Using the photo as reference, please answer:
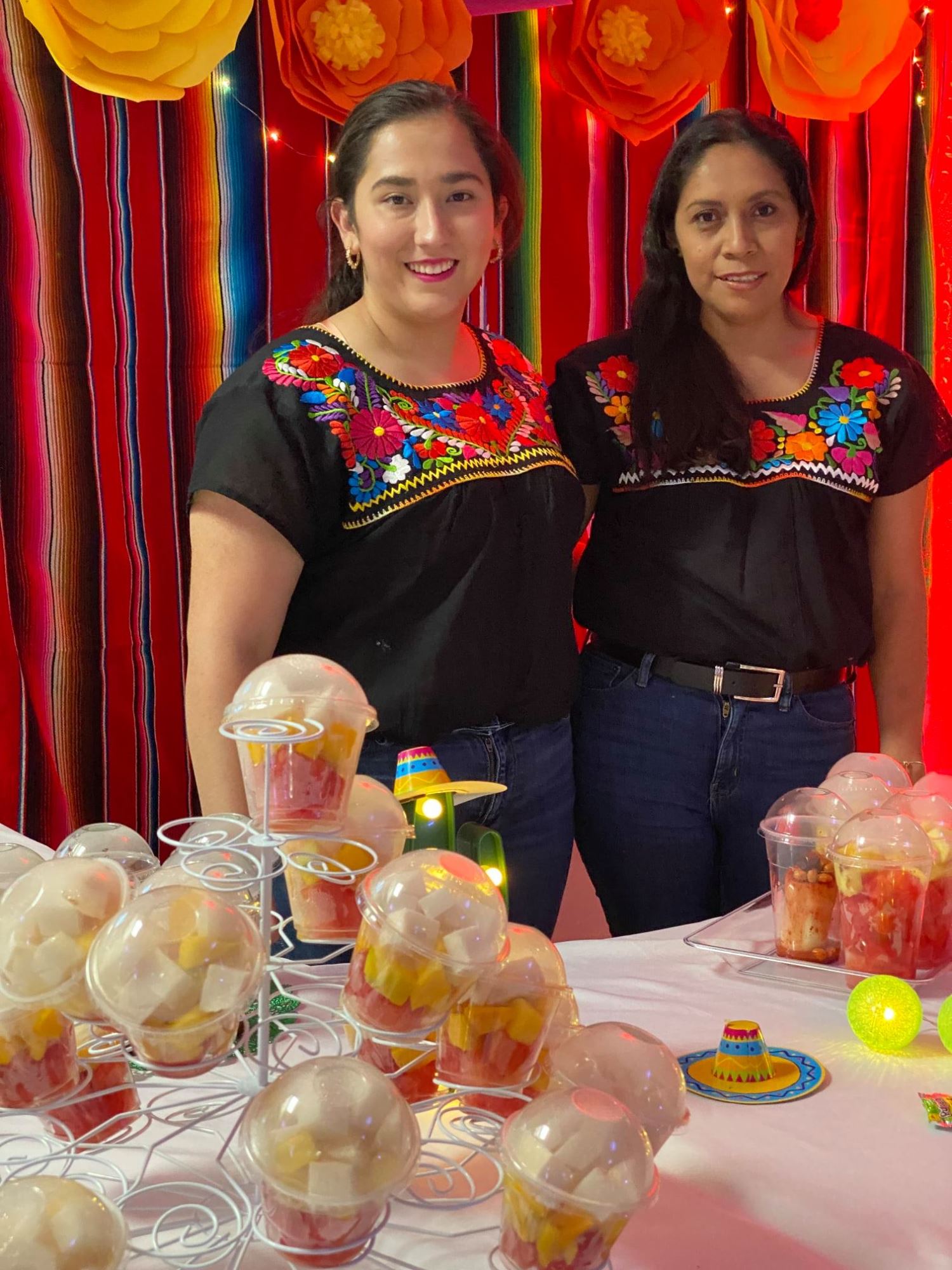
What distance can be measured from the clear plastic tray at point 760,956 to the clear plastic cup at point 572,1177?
0.54 meters

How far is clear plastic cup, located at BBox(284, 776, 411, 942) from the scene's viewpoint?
881mm

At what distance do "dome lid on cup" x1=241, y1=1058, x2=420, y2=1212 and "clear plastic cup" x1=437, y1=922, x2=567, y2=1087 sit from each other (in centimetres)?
11

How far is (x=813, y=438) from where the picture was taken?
1.83 meters

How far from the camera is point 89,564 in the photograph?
6.84ft

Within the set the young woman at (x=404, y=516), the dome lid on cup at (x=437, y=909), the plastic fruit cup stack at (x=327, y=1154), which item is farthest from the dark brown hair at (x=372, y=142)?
the plastic fruit cup stack at (x=327, y=1154)

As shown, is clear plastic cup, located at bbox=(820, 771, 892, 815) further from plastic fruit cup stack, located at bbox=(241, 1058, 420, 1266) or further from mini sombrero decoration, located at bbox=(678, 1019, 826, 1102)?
plastic fruit cup stack, located at bbox=(241, 1058, 420, 1266)

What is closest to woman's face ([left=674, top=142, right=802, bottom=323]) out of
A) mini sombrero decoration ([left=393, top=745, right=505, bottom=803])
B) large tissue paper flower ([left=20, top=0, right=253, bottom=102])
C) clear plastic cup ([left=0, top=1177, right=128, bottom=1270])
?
large tissue paper flower ([left=20, top=0, right=253, bottom=102])

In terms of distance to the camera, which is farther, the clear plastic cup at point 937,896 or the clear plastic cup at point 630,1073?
the clear plastic cup at point 937,896

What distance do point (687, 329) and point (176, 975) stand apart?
146cm

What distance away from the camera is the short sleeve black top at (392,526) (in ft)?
4.98

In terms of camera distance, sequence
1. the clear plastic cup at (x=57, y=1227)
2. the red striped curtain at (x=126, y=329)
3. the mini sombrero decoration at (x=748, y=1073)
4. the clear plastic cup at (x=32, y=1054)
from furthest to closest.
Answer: the red striped curtain at (x=126, y=329) → the mini sombrero decoration at (x=748, y=1073) → the clear plastic cup at (x=32, y=1054) → the clear plastic cup at (x=57, y=1227)

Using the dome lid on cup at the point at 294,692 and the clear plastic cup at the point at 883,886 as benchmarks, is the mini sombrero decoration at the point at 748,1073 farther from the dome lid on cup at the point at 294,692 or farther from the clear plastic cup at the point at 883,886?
the dome lid on cup at the point at 294,692

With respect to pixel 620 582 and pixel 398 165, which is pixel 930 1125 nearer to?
pixel 620 582

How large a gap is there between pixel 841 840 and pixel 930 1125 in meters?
0.29
